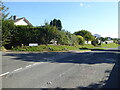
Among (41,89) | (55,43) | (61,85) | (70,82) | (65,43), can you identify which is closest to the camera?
(41,89)

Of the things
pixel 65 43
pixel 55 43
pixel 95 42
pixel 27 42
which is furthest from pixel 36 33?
pixel 95 42

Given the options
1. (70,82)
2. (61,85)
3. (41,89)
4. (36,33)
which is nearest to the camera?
(41,89)

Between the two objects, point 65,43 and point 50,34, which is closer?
point 50,34

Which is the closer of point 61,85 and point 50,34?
point 61,85

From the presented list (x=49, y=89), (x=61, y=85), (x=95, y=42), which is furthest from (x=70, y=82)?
(x=95, y=42)

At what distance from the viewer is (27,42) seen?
2841 centimetres

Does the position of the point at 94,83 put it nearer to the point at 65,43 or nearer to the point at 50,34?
the point at 50,34

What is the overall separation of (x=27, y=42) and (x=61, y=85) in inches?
901

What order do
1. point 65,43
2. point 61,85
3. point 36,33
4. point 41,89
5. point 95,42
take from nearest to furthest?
point 41,89, point 61,85, point 36,33, point 65,43, point 95,42

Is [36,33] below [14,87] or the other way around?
the other way around

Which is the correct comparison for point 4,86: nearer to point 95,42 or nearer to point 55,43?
point 55,43

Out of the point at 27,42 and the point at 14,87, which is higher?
the point at 27,42

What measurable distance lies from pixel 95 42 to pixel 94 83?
57.5 m

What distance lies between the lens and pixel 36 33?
28656 millimetres
